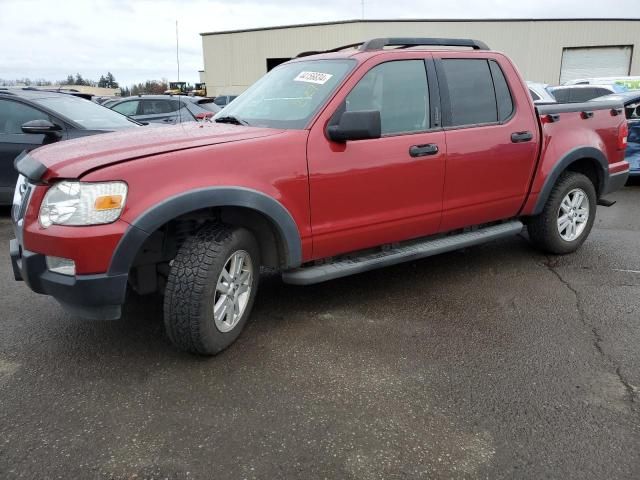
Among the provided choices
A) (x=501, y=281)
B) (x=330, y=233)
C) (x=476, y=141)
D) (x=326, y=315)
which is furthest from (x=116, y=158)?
(x=501, y=281)

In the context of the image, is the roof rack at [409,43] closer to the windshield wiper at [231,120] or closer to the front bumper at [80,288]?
the windshield wiper at [231,120]

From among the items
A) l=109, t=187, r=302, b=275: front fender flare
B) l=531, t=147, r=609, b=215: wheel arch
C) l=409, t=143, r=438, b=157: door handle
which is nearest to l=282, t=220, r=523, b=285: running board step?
l=109, t=187, r=302, b=275: front fender flare

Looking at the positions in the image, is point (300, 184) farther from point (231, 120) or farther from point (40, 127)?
point (40, 127)

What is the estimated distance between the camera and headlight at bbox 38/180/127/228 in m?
2.70

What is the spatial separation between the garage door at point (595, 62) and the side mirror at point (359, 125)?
31.6m

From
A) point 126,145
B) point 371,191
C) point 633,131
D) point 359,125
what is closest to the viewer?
point 126,145

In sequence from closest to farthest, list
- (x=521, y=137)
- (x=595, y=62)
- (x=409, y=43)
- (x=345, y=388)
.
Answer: (x=345, y=388) → (x=409, y=43) → (x=521, y=137) → (x=595, y=62)

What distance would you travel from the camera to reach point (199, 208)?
294cm

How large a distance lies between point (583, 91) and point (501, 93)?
8027 millimetres

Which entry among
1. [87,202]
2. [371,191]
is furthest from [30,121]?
[371,191]

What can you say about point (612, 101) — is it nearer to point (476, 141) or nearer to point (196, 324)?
point (476, 141)

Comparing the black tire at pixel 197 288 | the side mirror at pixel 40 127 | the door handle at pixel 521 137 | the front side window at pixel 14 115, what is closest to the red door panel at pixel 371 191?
the black tire at pixel 197 288

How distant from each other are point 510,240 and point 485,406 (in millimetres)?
3471

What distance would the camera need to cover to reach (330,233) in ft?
11.6
